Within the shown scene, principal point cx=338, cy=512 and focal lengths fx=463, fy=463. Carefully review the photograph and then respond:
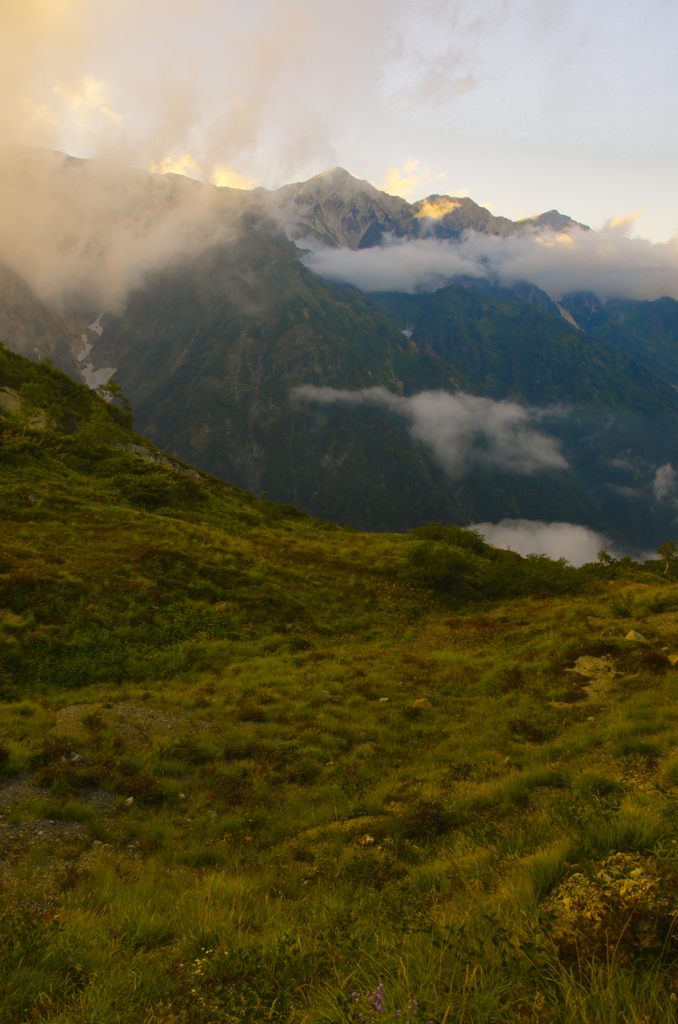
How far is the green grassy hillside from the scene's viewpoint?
9.76 ft

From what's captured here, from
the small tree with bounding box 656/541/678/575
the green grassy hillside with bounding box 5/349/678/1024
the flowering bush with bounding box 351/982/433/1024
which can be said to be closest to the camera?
the flowering bush with bounding box 351/982/433/1024

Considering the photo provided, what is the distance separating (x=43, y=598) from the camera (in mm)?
15055

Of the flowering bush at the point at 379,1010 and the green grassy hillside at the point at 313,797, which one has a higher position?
the flowering bush at the point at 379,1010

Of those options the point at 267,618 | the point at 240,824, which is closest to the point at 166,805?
the point at 240,824

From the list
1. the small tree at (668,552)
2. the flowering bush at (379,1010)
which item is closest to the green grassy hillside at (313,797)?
the flowering bush at (379,1010)

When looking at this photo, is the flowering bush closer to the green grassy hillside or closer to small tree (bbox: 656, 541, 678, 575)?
the green grassy hillside

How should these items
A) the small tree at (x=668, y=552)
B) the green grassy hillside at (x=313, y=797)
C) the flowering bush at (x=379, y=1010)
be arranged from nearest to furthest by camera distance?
the flowering bush at (x=379, y=1010) < the green grassy hillside at (x=313, y=797) < the small tree at (x=668, y=552)

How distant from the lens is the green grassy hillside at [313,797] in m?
2.97

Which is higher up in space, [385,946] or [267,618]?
[385,946]

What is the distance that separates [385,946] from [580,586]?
26690 millimetres

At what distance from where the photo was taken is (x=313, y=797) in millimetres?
8133

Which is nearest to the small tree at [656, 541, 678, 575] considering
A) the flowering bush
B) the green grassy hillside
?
the green grassy hillside

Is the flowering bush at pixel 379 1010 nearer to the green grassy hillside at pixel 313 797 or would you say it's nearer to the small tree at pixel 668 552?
the green grassy hillside at pixel 313 797

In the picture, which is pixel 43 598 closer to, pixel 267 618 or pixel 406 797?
pixel 267 618
